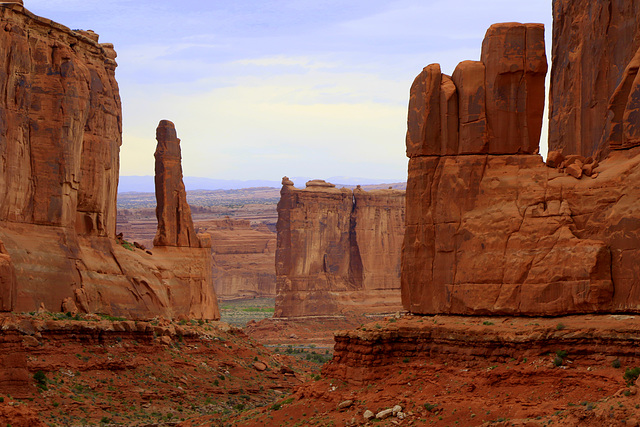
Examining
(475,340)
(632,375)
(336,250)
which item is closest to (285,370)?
(475,340)

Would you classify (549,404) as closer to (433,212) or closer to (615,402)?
(615,402)

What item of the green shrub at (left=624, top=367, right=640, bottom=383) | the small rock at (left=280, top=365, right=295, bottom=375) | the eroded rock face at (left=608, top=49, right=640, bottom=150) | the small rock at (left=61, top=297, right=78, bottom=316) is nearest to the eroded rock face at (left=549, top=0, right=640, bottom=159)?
the eroded rock face at (left=608, top=49, right=640, bottom=150)

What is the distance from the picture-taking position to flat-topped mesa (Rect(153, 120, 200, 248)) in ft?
231

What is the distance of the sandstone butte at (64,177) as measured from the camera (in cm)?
5559

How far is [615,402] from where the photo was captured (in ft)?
101

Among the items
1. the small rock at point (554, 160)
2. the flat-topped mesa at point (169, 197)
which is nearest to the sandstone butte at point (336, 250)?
the flat-topped mesa at point (169, 197)

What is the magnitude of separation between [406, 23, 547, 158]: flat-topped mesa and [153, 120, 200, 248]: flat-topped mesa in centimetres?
3277

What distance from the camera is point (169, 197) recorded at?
7081 cm

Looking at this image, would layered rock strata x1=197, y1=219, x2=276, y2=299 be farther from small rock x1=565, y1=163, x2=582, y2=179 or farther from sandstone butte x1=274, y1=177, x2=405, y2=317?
small rock x1=565, y1=163, x2=582, y2=179

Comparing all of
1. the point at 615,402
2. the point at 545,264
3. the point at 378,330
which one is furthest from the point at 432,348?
the point at 615,402

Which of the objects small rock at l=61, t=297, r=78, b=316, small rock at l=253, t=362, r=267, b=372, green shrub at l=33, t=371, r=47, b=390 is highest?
small rock at l=61, t=297, r=78, b=316

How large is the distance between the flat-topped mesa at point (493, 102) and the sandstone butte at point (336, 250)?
249ft

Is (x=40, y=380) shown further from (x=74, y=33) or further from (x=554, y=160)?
(x=554, y=160)

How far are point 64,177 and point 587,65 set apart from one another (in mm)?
25764
